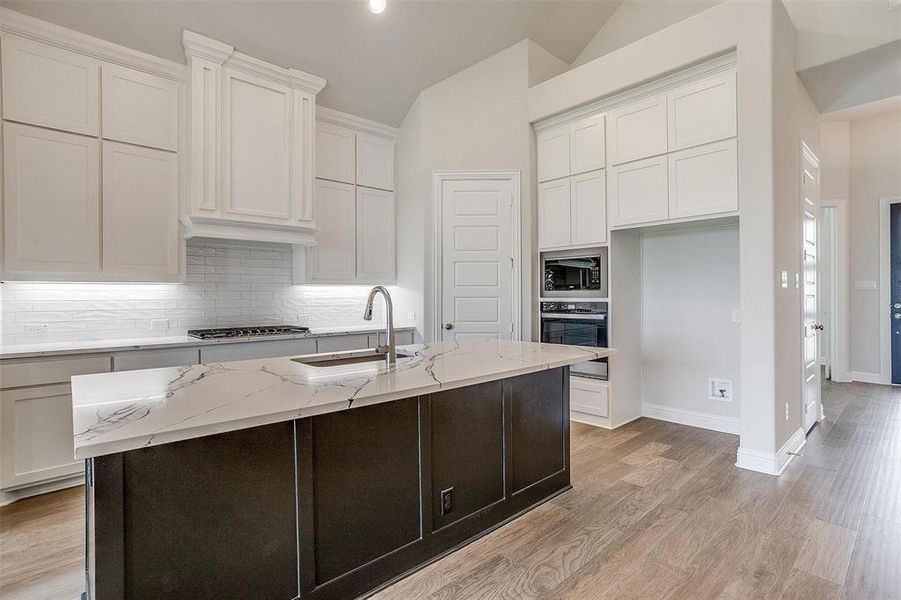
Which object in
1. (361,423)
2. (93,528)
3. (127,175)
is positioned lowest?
(93,528)

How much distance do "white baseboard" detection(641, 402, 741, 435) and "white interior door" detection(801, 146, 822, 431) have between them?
1.78 feet

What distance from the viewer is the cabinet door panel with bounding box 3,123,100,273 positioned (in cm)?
285

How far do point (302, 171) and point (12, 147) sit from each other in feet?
6.01

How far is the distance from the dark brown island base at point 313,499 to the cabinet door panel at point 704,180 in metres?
2.02

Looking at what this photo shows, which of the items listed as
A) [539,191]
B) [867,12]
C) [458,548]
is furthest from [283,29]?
[867,12]

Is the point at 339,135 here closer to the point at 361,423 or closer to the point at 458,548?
the point at 361,423

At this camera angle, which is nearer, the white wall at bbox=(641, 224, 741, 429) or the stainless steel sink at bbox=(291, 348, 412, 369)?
the stainless steel sink at bbox=(291, 348, 412, 369)

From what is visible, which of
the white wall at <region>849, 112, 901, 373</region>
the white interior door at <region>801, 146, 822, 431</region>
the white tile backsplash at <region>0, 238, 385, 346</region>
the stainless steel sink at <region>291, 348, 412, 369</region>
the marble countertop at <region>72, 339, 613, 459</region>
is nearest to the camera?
the marble countertop at <region>72, 339, 613, 459</region>

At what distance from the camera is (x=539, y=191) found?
4441 millimetres

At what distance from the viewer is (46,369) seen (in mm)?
2736

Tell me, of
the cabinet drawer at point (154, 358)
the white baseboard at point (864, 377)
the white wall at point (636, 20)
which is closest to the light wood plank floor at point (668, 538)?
the cabinet drawer at point (154, 358)

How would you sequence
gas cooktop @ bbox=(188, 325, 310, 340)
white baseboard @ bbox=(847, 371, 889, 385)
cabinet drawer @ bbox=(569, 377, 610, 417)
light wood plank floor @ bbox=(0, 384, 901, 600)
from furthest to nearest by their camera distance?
1. white baseboard @ bbox=(847, 371, 889, 385)
2. cabinet drawer @ bbox=(569, 377, 610, 417)
3. gas cooktop @ bbox=(188, 325, 310, 340)
4. light wood plank floor @ bbox=(0, 384, 901, 600)

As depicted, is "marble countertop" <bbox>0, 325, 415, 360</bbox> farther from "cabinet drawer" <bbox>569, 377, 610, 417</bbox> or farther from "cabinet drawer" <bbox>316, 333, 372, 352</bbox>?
"cabinet drawer" <bbox>569, 377, 610, 417</bbox>

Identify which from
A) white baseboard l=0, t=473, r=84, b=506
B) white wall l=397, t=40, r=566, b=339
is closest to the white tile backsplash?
white baseboard l=0, t=473, r=84, b=506
